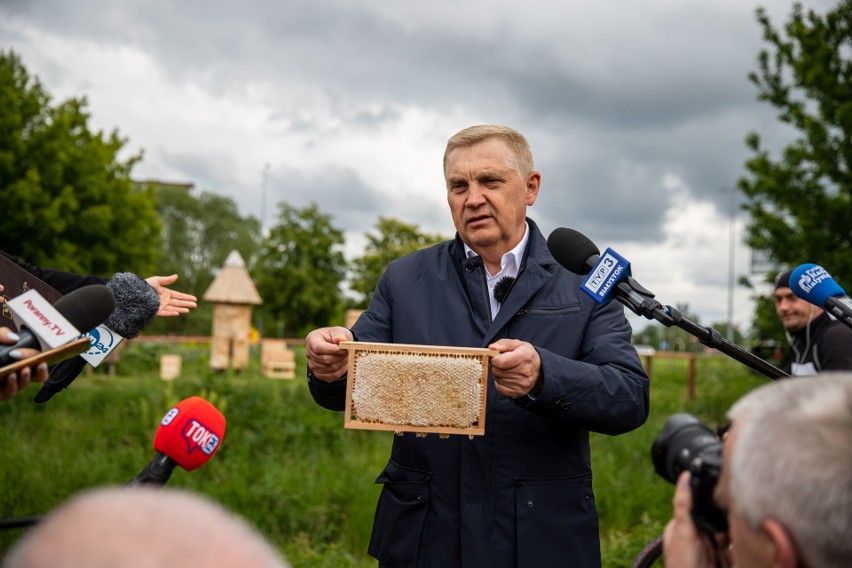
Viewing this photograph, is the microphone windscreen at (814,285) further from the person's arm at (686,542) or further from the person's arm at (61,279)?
the person's arm at (61,279)

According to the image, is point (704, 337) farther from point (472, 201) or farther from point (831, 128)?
point (831, 128)

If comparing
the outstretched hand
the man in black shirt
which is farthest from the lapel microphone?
the man in black shirt

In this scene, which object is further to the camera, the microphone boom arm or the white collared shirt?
the white collared shirt

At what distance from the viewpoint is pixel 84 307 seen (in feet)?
7.27

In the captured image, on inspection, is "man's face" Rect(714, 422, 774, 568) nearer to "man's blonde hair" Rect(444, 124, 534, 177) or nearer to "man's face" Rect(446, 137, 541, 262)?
"man's face" Rect(446, 137, 541, 262)

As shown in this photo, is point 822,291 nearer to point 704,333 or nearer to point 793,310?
point 704,333

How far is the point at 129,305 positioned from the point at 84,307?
0.84 meters

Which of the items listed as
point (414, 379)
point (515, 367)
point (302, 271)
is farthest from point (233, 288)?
point (302, 271)

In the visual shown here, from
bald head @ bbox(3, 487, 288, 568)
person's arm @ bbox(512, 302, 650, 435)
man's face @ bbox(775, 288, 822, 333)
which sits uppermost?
man's face @ bbox(775, 288, 822, 333)

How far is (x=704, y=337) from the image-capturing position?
268cm

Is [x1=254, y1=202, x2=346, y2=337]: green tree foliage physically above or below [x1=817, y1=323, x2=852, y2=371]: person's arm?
above

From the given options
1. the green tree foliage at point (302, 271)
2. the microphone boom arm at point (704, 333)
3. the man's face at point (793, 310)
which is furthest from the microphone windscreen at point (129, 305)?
the green tree foliage at point (302, 271)

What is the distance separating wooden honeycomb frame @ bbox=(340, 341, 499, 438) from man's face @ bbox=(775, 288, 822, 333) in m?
4.26

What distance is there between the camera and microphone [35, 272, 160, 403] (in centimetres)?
301
